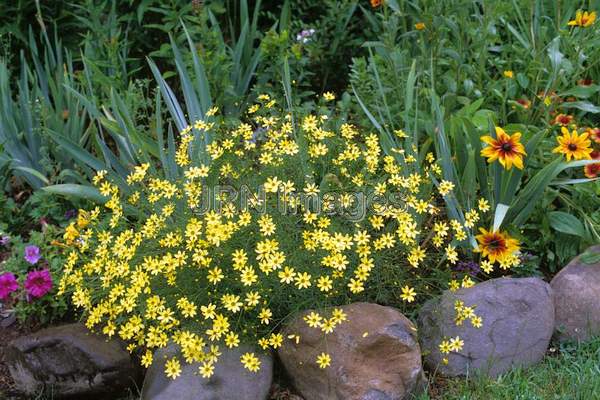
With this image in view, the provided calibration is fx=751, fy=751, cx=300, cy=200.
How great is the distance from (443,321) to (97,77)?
2183 mm

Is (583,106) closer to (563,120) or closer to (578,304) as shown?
(563,120)

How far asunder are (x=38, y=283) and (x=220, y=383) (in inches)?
35.5

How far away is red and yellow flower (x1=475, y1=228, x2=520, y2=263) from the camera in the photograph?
2.92 meters

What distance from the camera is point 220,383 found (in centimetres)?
263

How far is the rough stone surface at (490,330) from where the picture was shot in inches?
110

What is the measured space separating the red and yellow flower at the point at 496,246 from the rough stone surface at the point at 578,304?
280 mm

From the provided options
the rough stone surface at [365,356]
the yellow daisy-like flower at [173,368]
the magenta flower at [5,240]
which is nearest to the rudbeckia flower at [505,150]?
the rough stone surface at [365,356]

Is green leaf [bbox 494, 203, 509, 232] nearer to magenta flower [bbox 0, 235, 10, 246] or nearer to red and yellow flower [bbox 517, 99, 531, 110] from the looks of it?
red and yellow flower [bbox 517, 99, 531, 110]

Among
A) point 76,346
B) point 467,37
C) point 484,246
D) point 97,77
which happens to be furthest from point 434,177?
point 97,77

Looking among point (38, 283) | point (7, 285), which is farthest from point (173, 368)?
point (7, 285)

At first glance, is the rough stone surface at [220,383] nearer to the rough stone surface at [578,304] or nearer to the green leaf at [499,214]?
the green leaf at [499,214]

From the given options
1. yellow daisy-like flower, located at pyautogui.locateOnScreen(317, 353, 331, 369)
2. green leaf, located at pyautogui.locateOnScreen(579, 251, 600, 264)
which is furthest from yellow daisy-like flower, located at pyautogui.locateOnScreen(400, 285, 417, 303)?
green leaf, located at pyautogui.locateOnScreen(579, 251, 600, 264)

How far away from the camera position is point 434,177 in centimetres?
313

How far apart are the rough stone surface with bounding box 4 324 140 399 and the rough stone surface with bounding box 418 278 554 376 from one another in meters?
1.16
